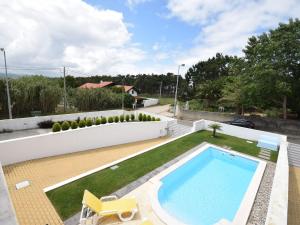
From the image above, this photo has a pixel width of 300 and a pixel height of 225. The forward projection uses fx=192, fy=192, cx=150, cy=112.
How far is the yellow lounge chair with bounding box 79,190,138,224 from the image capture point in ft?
19.5

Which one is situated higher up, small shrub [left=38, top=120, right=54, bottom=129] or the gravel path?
small shrub [left=38, top=120, right=54, bottom=129]

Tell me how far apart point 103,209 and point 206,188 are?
520 centimetres

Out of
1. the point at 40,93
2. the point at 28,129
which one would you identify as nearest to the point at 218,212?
the point at 28,129

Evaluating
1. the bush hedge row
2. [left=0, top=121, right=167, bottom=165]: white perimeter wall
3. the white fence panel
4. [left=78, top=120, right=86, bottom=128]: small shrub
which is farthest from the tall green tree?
[left=78, top=120, right=86, bottom=128]: small shrub

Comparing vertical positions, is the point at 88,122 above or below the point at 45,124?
above

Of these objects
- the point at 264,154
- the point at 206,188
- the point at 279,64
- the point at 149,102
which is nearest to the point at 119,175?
the point at 206,188

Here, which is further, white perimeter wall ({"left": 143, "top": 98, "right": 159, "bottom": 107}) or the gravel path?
white perimeter wall ({"left": 143, "top": 98, "right": 159, "bottom": 107})

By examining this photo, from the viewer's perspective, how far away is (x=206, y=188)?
30.1ft

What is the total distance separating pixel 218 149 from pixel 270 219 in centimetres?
931

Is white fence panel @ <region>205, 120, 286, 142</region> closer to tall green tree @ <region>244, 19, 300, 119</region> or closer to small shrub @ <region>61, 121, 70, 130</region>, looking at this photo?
tall green tree @ <region>244, 19, 300, 119</region>

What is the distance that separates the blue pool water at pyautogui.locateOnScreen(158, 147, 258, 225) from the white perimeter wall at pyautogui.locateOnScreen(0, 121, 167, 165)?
586cm

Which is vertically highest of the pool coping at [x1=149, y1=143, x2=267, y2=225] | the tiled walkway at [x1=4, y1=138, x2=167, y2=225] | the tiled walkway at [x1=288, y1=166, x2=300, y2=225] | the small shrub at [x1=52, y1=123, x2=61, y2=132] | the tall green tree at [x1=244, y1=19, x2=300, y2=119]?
the tall green tree at [x1=244, y1=19, x2=300, y2=119]

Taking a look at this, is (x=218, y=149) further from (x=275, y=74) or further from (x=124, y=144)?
(x=275, y=74)

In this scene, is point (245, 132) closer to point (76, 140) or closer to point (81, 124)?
point (81, 124)
